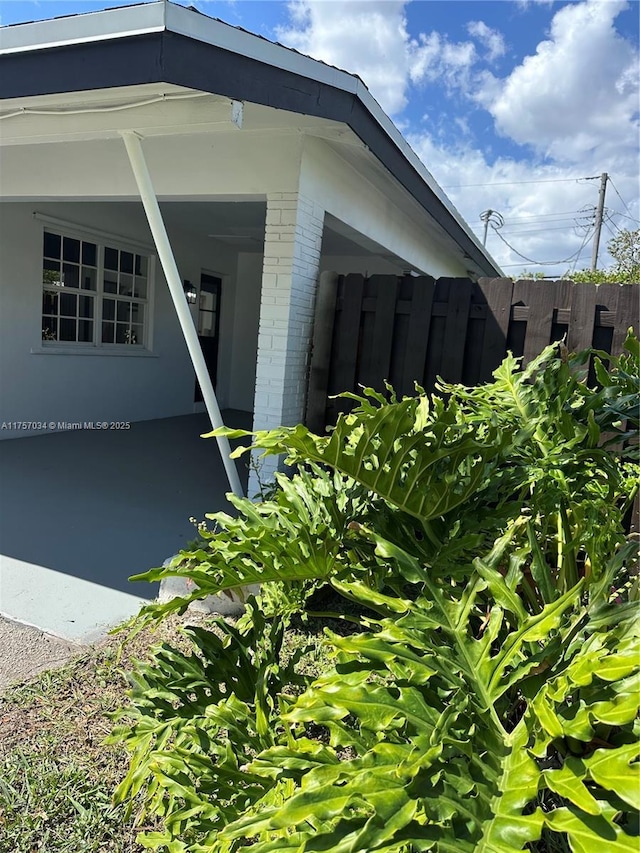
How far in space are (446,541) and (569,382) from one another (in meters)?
0.84

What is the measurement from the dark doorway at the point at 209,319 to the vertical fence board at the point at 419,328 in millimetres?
5835

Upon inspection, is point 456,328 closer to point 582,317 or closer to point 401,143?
point 582,317

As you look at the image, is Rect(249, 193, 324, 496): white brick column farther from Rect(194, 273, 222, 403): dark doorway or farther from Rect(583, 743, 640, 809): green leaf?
Rect(194, 273, 222, 403): dark doorway

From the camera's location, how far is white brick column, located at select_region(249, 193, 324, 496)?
13.4ft

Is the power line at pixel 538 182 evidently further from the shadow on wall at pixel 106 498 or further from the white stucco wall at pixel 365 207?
the shadow on wall at pixel 106 498

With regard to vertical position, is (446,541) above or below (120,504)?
above

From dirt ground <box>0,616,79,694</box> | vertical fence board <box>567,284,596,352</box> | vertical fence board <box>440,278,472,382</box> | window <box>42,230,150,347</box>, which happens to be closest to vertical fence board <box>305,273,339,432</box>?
vertical fence board <box>440,278,472,382</box>

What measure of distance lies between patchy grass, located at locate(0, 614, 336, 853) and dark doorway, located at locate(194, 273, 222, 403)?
7.39 metres

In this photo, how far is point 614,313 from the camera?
3971 mm

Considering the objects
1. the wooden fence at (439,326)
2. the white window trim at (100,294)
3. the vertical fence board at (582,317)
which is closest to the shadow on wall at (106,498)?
the white window trim at (100,294)

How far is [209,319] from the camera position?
390 inches

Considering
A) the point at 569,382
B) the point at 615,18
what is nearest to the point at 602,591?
the point at 569,382

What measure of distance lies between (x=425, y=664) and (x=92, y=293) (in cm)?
768

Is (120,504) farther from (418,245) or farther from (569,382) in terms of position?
(418,245)
